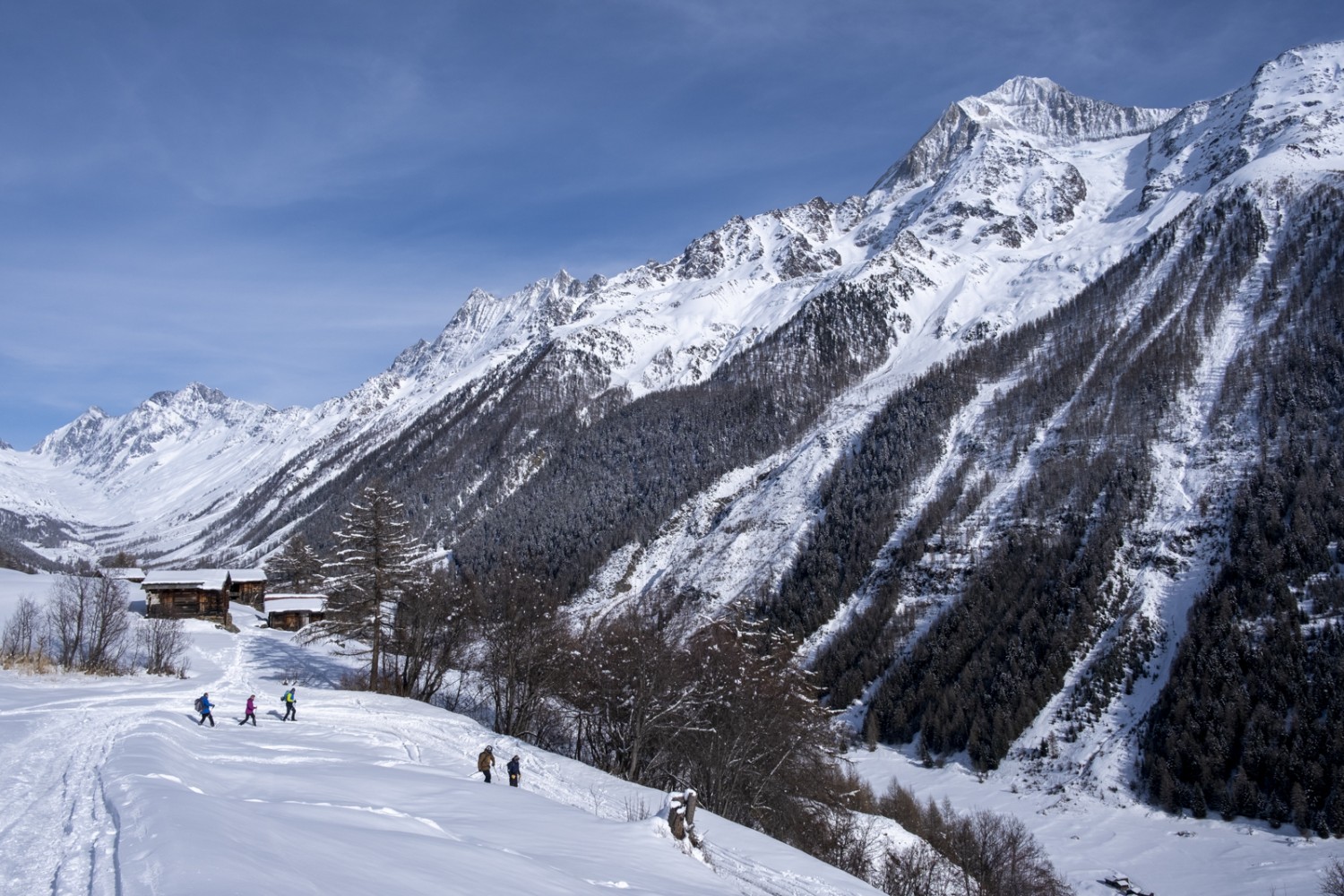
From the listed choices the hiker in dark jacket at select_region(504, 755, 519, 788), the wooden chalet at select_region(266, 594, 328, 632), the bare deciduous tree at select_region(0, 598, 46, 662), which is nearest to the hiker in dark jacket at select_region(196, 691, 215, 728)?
the hiker in dark jacket at select_region(504, 755, 519, 788)

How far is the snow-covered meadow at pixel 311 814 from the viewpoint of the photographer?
9.06 m

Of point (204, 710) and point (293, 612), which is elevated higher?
point (204, 710)

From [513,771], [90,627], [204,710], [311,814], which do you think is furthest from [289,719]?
[90,627]

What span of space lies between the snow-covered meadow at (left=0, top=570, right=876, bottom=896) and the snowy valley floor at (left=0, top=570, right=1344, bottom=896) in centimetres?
6

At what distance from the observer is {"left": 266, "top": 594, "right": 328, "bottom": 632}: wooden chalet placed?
7988cm

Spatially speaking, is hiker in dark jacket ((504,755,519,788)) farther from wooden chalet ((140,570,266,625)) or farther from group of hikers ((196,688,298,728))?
wooden chalet ((140,570,266,625))

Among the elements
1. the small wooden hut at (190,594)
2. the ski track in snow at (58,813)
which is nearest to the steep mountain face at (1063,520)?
the small wooden hut at (190,594)

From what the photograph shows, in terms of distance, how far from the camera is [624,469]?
18262 cm

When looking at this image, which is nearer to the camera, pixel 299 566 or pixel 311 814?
pixel 311 814

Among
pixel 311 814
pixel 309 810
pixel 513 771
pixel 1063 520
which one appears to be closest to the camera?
pixel 311 814

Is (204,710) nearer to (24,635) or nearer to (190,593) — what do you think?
(24,635)

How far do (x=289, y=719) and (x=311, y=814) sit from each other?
18028 mm

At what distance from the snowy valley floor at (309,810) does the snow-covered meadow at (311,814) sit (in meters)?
0.06

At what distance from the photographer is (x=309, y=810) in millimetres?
13570
